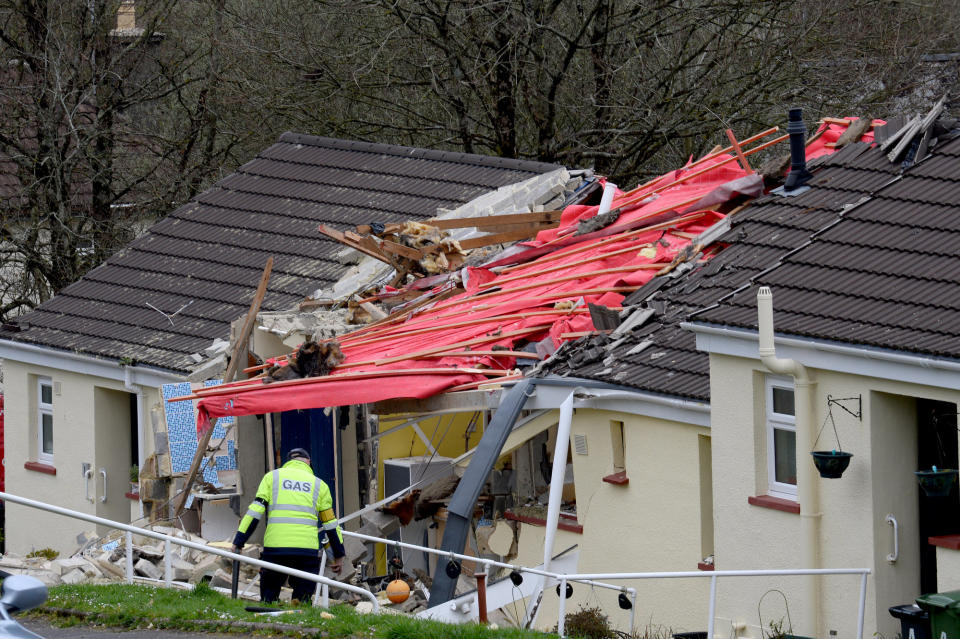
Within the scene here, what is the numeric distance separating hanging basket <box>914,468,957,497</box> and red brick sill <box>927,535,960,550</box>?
1.08 feet

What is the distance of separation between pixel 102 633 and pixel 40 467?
10234mm

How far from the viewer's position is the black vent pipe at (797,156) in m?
15.3

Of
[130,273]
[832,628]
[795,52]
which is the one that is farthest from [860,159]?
[130,273]

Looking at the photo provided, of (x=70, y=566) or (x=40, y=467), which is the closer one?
(x=70, y=566)

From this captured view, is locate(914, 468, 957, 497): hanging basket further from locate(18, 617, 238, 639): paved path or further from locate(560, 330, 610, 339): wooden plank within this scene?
locate(18, 617, 238, 639): paved path

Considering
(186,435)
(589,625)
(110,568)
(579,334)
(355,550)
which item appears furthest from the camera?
(186,435)

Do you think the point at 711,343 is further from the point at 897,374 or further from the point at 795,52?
the point at 795,52

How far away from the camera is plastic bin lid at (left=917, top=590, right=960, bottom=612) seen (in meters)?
10.1

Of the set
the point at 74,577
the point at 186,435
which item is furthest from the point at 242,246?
the point at 74,577

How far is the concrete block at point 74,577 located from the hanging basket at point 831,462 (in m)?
7.20

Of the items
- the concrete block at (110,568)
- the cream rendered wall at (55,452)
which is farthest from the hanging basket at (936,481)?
the cream rendered wall at (55,452)

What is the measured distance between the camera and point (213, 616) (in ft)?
36.9

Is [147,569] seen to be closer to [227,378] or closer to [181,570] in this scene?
[181,570]

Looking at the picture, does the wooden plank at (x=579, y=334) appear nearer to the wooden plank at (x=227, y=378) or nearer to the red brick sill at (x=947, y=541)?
the wooden plank at (x=227, y=378)
